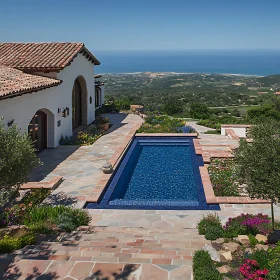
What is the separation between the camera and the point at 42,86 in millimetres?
13984

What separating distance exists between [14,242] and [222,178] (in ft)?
24.8

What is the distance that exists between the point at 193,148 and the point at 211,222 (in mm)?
9637

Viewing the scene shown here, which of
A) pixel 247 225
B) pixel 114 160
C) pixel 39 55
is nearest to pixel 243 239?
pixel 247 225

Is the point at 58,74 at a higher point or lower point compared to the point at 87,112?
higher

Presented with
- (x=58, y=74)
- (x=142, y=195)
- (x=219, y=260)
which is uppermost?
(x=58, y=74)

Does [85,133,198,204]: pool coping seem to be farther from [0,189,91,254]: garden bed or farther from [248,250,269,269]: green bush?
[248,250,269,269]: green bush

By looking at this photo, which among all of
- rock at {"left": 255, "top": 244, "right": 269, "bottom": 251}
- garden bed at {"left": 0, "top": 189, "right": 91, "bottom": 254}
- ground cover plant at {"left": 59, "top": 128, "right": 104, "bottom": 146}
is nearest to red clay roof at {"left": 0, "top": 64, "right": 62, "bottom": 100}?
ground cover plant at {"left": 59, "top": 128, "right": 104, "bottom": 146}

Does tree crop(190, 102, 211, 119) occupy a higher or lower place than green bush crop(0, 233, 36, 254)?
higher

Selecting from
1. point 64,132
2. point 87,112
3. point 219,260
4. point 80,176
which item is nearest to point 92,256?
point 219,260

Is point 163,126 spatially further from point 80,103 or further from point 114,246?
point 114,246

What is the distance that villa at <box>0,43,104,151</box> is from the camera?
12.8 meters

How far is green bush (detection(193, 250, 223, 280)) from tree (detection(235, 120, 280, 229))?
1753 mm

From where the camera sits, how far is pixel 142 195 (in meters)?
11.4

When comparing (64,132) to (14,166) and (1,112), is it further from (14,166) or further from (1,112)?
(14,166)
